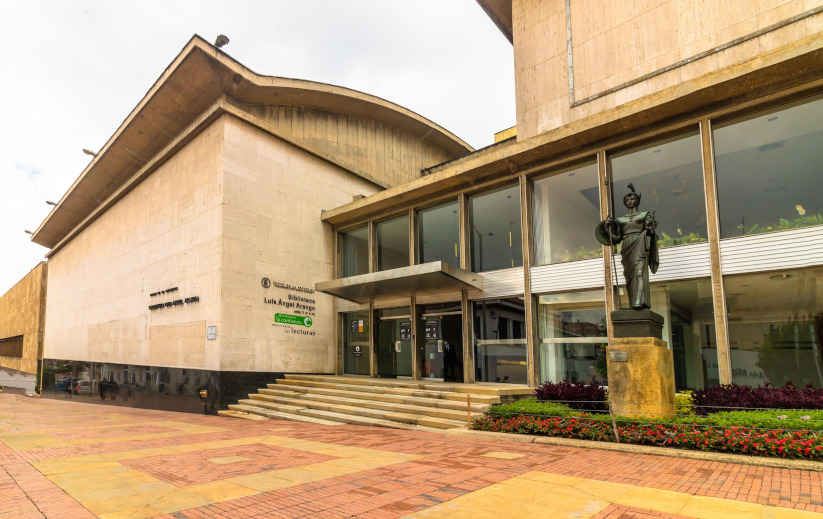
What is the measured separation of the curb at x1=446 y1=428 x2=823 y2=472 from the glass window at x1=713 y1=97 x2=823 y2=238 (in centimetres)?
586

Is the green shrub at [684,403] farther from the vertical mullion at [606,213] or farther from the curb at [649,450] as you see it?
the vertical mullion at [606,213]

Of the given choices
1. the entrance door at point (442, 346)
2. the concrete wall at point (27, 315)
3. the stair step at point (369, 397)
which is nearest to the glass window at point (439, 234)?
the entrance door at point (442, 346)

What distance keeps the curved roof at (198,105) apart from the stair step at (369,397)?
10.8m

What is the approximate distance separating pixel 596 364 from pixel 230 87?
1532 cm

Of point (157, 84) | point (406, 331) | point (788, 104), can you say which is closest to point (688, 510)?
point (788, 104)

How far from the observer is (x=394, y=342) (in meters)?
18.0

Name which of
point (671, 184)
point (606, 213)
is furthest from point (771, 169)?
point (606, 213)

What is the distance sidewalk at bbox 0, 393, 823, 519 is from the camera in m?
5.04

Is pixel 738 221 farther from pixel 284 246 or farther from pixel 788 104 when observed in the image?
pixel 284 246

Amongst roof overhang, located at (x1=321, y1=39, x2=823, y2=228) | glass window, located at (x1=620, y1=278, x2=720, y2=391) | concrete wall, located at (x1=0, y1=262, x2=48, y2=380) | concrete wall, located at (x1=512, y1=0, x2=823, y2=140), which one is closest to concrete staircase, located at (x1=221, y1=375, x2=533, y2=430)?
glass window, located at (x1=620, y1=278, x2=720, y2=391)

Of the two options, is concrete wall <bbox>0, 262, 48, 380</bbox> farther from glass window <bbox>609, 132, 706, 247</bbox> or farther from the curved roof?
glass window <bbox>609, 132, 706, 247</bbox>

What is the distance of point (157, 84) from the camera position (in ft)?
62.9

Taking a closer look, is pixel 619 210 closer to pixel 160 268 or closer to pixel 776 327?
pixel 776 327

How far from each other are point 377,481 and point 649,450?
14.4 feet
